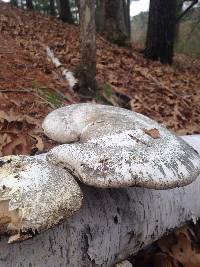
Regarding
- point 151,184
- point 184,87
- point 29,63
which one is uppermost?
point 151,184

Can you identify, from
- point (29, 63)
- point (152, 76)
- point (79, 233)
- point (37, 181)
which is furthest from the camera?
point (152, 76)

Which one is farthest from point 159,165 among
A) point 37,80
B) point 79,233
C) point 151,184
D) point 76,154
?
point 37,80

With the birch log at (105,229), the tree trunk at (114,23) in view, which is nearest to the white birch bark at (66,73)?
the birch log at (105,229)

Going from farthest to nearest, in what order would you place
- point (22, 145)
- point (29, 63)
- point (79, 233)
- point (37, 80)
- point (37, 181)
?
point (29, 63), point (37, 80), point (22, 145), point (79, 233), point (37, 181)

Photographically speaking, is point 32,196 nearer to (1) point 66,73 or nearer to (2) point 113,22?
(1) point 66,73

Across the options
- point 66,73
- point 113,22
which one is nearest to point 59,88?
point 66,73

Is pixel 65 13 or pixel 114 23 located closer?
pixel 114 23

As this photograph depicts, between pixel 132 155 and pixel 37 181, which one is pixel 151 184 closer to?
pixel 132 155

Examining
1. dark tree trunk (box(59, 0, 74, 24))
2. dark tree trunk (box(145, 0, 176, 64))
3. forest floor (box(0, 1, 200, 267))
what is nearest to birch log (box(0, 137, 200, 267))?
forest floor (box(0, 1, 200, 267))
